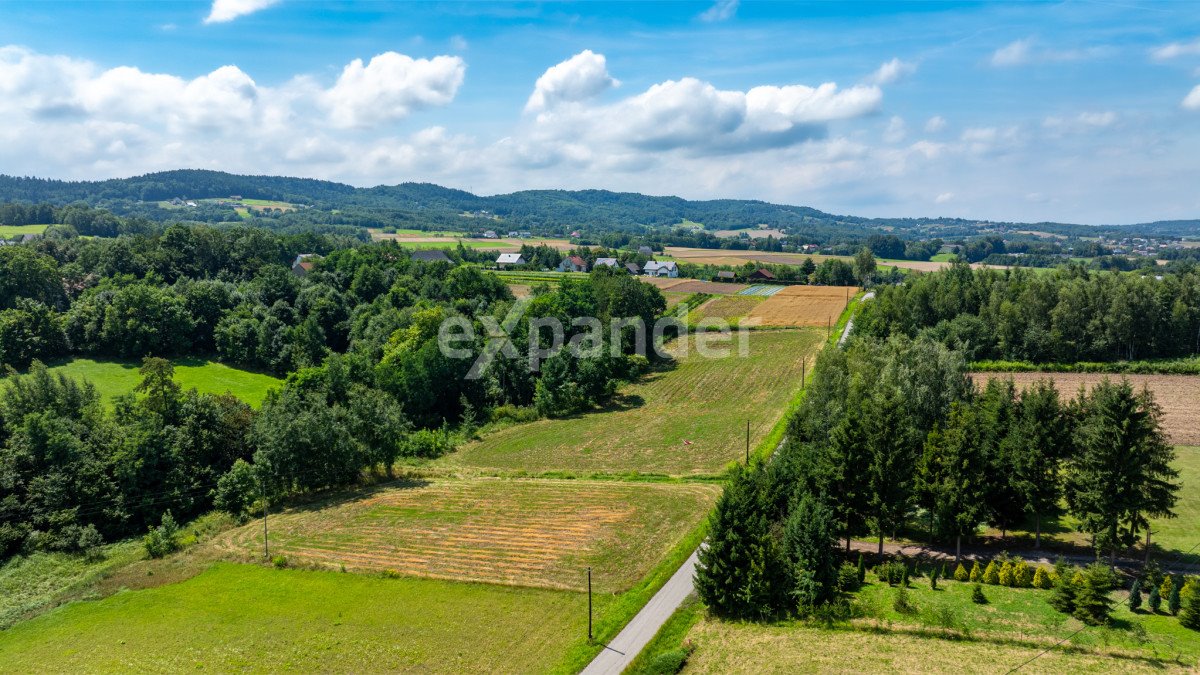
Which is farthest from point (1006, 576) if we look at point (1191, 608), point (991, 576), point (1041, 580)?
point (1191, 608)

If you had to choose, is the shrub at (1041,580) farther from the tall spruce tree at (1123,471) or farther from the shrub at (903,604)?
the shrub at (903,604)

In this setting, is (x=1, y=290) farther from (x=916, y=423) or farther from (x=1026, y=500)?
(x=1026, y=500)

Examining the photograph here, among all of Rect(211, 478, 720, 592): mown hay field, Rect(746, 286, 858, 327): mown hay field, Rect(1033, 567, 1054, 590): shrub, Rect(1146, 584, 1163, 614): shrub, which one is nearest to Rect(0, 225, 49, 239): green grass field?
Rect(211, 478, 720, 592): mown hay field

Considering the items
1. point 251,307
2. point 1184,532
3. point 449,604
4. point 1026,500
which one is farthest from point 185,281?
point 1184,532

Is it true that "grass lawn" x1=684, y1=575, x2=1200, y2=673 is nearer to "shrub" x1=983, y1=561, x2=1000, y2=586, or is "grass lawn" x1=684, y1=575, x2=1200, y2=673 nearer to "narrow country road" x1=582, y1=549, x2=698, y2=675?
"shrub" x1=983, y1=561, x2=1000, y2=586

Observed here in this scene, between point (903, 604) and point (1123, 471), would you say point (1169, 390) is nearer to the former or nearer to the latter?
point (1123, 471)

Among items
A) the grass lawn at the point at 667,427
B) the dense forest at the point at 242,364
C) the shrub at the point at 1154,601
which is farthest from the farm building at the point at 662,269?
the shrub at the point at 1154,601
